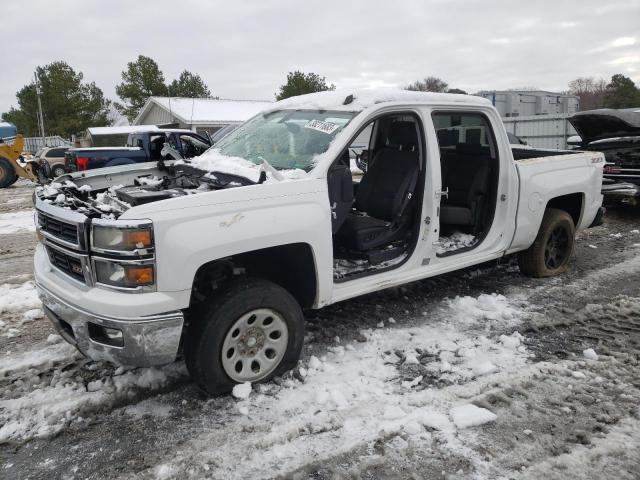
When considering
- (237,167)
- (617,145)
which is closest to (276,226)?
(237,167)

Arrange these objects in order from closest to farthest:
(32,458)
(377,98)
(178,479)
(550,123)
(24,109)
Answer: (178,479) → (32,458) → (377,98) → (550,123) → (24,109)

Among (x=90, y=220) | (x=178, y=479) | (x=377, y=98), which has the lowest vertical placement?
(x=178, y=479)

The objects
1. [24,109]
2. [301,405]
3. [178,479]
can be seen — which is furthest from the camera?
[24,109]

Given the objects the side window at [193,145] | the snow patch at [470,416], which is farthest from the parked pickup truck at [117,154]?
the snow patch at [470,416]

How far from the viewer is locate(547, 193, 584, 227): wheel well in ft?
18.6

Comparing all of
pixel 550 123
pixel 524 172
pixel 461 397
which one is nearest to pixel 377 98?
pixel 524 172

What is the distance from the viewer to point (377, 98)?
4012mm

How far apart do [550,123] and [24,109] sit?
145ft

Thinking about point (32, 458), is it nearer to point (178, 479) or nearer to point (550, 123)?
point (178, 479)

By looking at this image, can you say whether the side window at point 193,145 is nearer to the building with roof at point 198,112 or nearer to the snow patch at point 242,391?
the snow patch at point 242,391

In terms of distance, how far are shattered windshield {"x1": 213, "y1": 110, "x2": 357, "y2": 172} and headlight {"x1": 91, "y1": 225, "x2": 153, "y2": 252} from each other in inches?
49.5

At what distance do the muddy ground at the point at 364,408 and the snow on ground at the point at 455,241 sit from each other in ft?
1.92

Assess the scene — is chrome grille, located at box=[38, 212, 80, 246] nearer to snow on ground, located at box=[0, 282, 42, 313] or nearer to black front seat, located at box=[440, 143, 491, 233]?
snow on ground, located at box=[0, 282, 42, 313]

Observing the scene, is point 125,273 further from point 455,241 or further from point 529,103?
point 529,103
